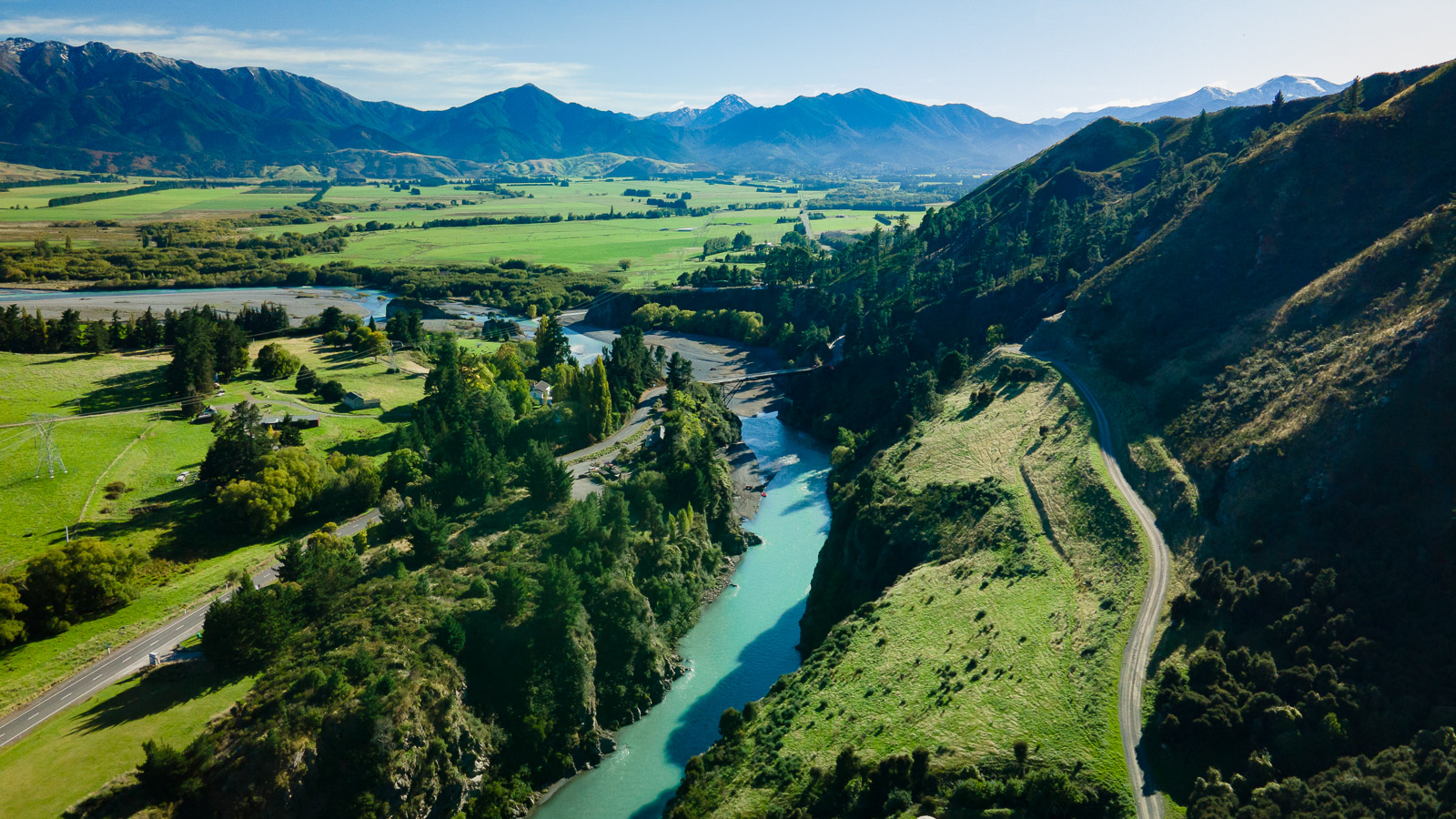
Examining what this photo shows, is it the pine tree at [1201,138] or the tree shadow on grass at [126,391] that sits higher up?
the pine tree at [1201,138]

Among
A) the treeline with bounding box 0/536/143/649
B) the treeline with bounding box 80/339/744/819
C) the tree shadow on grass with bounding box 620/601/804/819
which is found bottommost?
the tree shadow on grass with bounding box 620/601/804/819

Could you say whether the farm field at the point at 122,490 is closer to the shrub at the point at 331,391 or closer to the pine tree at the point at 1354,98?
the shrub at the point at 331,391

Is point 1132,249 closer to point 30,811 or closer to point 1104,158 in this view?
point 1104,158

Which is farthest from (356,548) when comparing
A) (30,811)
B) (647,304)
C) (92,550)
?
(647,304)

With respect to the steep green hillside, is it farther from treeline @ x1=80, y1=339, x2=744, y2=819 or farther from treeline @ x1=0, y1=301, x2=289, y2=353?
treeline @ x1=0, y1=301, x2=289, y2=353

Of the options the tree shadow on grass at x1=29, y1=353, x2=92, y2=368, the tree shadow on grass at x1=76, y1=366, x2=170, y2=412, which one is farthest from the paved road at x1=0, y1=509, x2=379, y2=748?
the tree shadow on grass at x1=29, y1=353, x2=92, y2=368

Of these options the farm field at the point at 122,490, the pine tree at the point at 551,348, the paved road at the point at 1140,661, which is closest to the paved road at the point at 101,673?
the farm field at the point at 122,490
